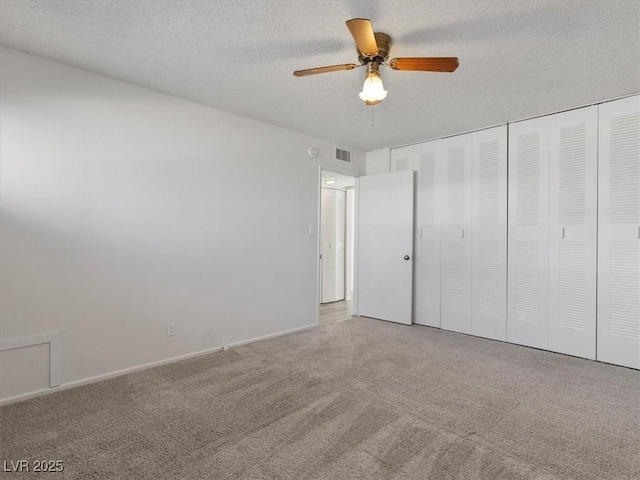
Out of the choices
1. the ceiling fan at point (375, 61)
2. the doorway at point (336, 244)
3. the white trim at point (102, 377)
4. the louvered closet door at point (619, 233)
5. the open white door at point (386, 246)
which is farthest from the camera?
the doorway at point (336, 244)

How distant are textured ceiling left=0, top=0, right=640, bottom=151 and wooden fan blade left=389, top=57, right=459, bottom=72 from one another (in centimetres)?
25

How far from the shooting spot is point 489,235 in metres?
3.92

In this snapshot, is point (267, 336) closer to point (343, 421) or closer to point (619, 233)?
point (343, 421)

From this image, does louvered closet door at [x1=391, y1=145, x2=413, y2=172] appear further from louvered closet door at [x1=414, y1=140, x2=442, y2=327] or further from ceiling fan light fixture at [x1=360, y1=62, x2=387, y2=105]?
ceiling fan light fixture at [x1=360, y1=62, x2=387, y2=105]

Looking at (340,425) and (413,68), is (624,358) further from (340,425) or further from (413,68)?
(413,68)

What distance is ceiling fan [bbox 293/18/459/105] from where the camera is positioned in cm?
180

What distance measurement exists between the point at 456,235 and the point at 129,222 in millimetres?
3572

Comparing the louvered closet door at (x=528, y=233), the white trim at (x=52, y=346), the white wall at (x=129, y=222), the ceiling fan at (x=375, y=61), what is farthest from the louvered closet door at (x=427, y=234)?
the white trim at (x=52, y=346)

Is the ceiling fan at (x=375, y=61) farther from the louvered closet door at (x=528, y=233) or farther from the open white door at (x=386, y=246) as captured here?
the open white door at (x=386, y=246)

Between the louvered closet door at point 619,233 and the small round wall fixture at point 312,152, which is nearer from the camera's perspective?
the louvered closet door at point 619,233

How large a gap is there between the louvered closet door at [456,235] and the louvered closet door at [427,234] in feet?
0.28

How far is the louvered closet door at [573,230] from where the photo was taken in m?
3.25

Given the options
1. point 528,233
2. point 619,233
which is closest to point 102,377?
point 528,233

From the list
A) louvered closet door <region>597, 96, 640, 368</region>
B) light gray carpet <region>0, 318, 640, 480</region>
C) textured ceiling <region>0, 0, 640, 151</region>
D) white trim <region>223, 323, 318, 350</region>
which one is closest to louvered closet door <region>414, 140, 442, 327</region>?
textured ceiling <region>0, 0, 640, 151</region>
